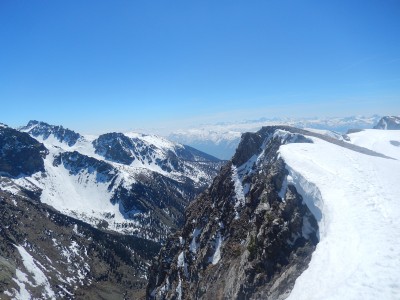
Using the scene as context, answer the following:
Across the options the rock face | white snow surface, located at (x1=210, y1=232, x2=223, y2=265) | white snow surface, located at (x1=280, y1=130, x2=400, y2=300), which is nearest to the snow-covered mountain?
white snow surface, located at (x1=280, y1=130, x2=400, y2=300)

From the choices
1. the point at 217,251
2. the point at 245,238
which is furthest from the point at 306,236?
the point at 217,251

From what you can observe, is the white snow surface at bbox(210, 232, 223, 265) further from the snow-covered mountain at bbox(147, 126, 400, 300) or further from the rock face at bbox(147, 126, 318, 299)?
the snow-covered mountain at bbox(147, 126, 400, 300)

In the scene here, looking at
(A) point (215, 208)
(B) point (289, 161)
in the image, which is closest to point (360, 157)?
(B) point (289, 161)

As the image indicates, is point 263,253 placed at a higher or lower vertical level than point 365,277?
lower

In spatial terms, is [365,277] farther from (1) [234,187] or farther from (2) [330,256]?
(1) [234,187]

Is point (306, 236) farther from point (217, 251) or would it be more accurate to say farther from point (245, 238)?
point (217, 251)
